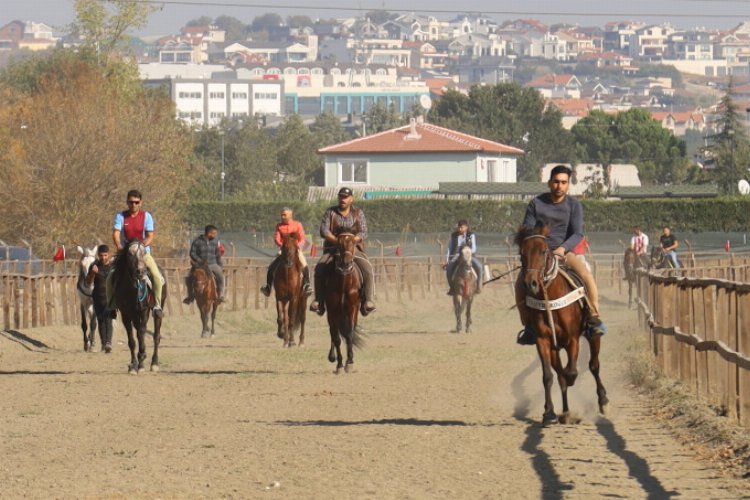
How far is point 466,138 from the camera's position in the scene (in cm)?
10688

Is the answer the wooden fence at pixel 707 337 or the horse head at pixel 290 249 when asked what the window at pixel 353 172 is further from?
the wooden fence at pixel 707 337

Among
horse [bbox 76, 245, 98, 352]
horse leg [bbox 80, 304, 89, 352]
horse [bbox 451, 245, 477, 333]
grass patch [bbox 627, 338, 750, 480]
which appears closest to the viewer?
grass patch [bbox 627, 338, 750, 480]

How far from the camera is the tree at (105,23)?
80875 mm

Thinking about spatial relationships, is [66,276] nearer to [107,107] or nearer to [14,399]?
[14,399]

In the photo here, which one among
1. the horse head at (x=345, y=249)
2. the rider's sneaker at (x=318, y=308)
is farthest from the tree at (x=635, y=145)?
the horse head at (x=345, y=249)

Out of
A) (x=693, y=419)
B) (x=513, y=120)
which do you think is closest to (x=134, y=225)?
(x=693, y=419)

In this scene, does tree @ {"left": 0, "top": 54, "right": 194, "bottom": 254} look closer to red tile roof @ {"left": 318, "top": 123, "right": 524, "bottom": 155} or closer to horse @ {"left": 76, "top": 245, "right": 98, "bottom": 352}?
horse @ {"left": 76, "top": 245, "right": 98, "bottom": 352}

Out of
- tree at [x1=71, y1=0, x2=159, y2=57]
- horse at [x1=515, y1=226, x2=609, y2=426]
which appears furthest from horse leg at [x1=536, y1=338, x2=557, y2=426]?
tree at [x1=71, y1=0, x2=159, y2=57]

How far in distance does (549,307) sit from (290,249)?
11.5 m

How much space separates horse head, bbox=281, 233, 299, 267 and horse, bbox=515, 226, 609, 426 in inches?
437

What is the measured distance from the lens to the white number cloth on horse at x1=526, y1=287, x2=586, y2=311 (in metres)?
15.8

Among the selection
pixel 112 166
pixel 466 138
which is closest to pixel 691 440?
pixel 112 166

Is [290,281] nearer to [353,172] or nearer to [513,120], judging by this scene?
[353,172]

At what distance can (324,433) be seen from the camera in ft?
50.3
